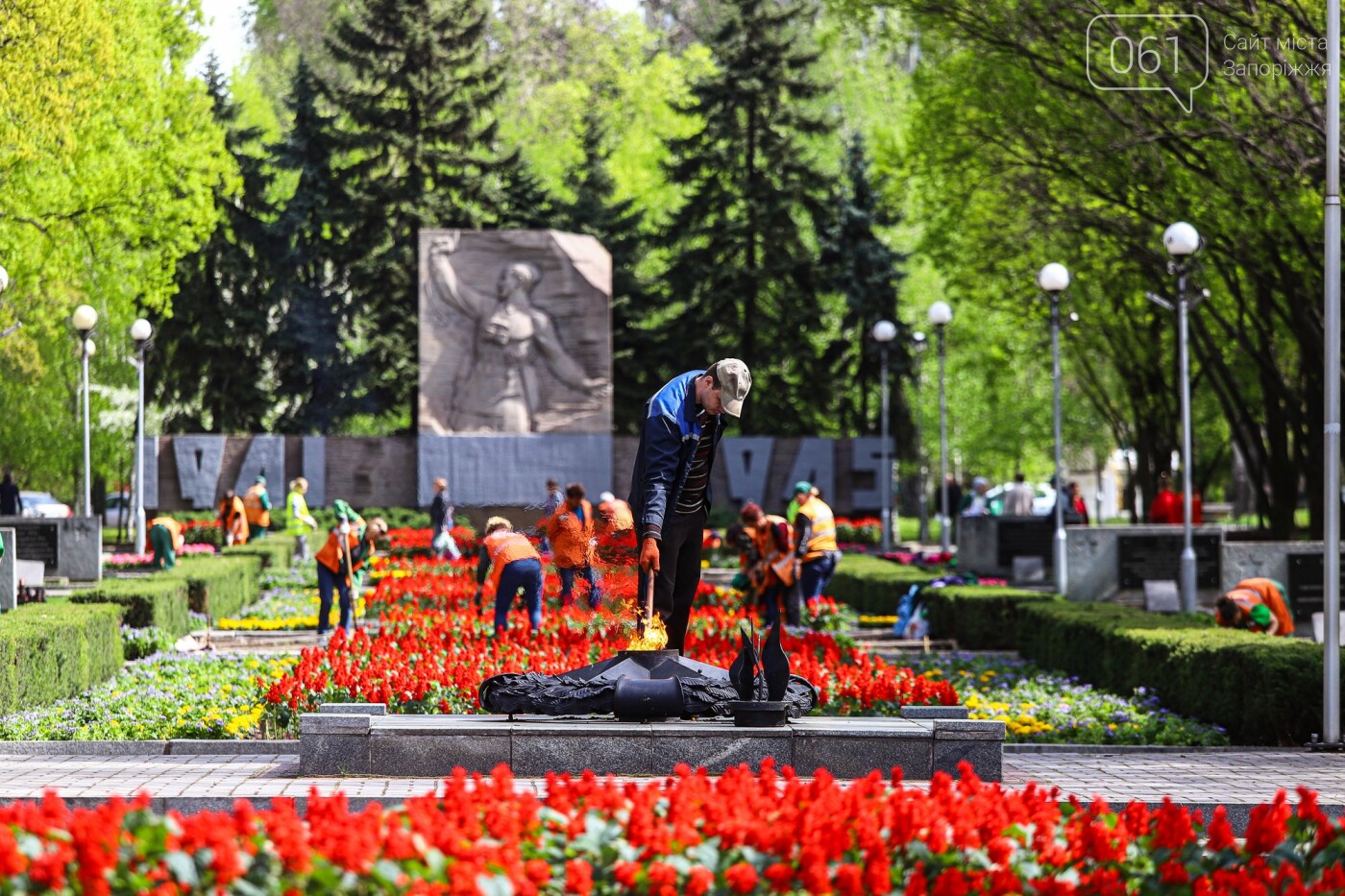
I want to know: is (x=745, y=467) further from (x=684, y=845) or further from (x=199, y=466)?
(x=684, y=845)

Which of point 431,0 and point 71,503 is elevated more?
point 431,0

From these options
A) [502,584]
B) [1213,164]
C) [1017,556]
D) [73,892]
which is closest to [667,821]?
[73,892]

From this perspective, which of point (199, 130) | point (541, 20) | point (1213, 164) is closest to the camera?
point (1213, 164)

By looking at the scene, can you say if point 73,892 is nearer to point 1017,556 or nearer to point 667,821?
point 667,821

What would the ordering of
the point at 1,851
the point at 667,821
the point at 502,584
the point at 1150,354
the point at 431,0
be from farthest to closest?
the point at 431,0
the point at 1150,354
the point at 502,584
the point at 667,821
the point at 1,851

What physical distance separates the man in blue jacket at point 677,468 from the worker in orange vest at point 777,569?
8675mm

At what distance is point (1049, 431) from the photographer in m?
52.5

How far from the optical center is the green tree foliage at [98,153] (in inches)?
965

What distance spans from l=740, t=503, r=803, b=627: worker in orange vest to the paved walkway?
7279mm

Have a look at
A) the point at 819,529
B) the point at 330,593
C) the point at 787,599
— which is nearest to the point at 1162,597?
the point at 819,529

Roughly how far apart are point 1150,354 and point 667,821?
33.6m

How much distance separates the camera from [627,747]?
8508 mm

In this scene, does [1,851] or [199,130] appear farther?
[199,130]

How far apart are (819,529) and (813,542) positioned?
18cm
